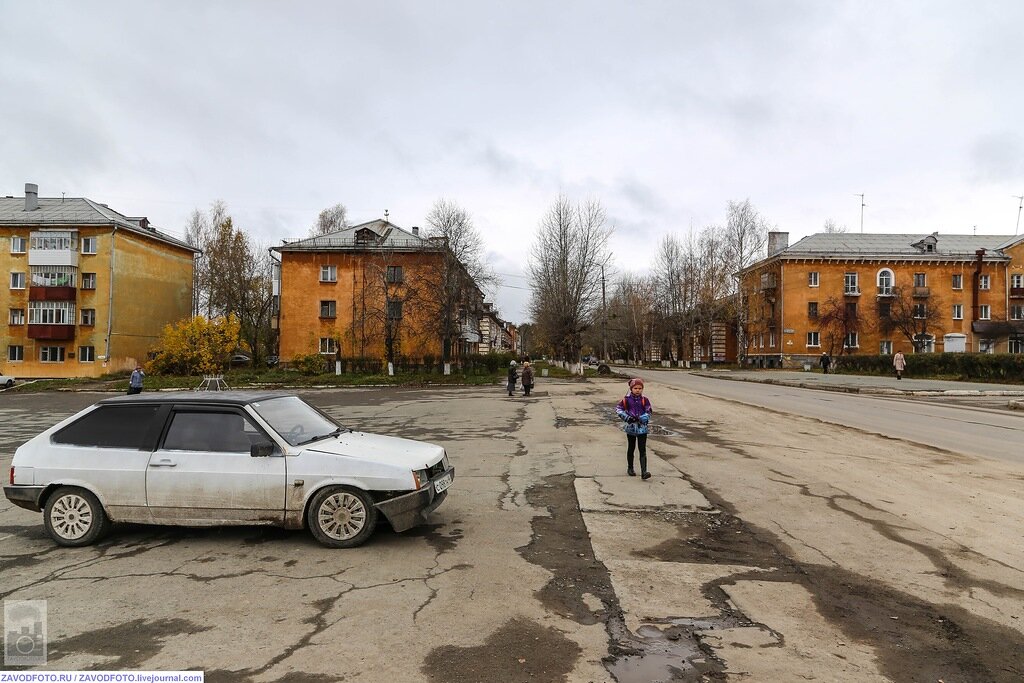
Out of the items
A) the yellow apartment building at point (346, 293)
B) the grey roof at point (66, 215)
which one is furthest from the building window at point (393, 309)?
the grey roof at point (66, 215)

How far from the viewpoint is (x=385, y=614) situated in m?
4.05

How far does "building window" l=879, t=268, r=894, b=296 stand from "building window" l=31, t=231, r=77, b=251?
68.5m

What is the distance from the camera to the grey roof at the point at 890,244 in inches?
2259

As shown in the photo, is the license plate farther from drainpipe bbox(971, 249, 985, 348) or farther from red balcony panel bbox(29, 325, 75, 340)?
drainpipe bbox(971, 249, 985, 348)

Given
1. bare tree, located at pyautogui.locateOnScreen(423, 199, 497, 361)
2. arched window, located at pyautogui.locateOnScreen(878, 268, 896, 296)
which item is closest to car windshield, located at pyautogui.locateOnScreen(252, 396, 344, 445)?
bare tree, located at pyautogui.locateOnScreen(423, 199, 497, 361)

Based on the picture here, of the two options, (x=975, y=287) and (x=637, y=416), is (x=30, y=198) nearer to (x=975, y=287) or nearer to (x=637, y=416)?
(x=637, y=416)

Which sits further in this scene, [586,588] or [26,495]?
[26,495]

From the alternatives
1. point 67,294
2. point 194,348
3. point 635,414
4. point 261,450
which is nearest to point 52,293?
point 67,294

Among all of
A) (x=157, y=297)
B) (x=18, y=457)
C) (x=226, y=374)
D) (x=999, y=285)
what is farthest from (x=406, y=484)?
(x=999, y=285)

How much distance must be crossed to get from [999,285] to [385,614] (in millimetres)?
71449

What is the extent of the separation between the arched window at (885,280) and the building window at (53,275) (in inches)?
2691

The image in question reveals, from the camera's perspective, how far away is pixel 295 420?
610 cm

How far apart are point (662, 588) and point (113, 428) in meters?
5.24

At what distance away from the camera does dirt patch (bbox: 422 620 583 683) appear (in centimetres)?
323
